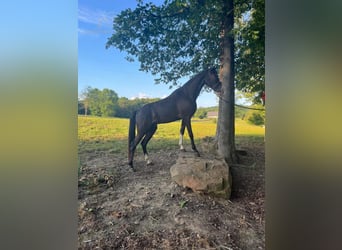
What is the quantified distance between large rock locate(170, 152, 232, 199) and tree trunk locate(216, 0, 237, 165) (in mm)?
83

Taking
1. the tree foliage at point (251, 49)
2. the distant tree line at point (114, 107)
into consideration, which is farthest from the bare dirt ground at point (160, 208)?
the tree foliage at point (251, 49)

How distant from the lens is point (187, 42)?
1331mm

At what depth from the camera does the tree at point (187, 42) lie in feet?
4.25

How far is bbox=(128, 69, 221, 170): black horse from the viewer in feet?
4.34

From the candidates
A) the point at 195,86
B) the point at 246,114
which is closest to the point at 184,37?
the point at 195,86

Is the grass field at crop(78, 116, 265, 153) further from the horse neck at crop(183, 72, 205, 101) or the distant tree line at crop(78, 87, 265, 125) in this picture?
the horse neck at crop(183, 72, 205, 101)

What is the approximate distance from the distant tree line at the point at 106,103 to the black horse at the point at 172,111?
41mm

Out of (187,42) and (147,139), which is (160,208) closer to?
(147,139)

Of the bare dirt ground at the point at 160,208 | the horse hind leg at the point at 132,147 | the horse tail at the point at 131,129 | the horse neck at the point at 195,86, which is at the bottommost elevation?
the bare dirt ground at the point at 160,208

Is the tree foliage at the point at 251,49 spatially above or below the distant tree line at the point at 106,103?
above

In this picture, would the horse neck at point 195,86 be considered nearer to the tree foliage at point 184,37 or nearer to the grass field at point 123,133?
the tree foliage at point 184,37

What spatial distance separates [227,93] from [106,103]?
2.23 feet
